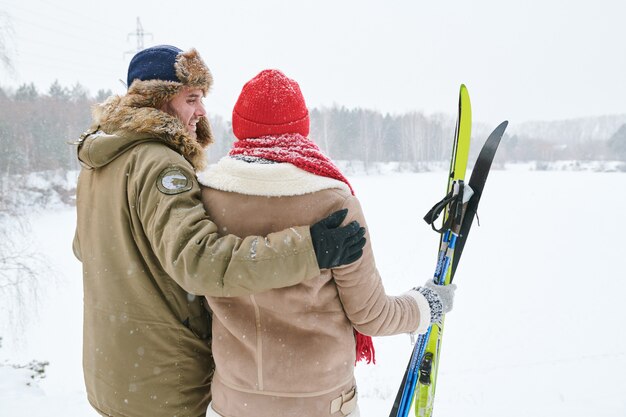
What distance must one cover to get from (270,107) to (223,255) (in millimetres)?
450

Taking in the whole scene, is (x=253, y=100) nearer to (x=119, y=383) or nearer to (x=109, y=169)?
(x=109, y=169)

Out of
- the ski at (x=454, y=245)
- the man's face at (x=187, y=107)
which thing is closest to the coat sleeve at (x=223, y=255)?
the man's face at (x=187, y=107)

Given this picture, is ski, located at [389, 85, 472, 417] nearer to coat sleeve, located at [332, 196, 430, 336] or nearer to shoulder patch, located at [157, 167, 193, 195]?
coat sleeve, located at [332, 196, 430, 336]

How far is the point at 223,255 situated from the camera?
1.07 metres

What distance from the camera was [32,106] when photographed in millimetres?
30844

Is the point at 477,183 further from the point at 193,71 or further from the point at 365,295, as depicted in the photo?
the point at 193,71

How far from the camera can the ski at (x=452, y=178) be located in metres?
2.17

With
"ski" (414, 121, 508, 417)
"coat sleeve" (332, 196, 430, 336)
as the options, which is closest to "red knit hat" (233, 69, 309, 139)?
"coat sleeve" (332, 196, 430, 336)

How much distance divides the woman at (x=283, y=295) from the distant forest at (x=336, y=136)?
1144 cm

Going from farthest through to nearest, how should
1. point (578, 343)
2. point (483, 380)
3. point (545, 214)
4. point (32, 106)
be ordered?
point (32, 106), point (545, 214), point (578, 343), point (483, 380)

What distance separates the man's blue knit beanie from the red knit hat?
0.35 metres

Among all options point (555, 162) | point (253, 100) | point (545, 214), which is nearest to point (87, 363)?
point (253, 100)

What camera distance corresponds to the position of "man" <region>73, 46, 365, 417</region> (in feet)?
3.60

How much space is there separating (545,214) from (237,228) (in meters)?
29.6
